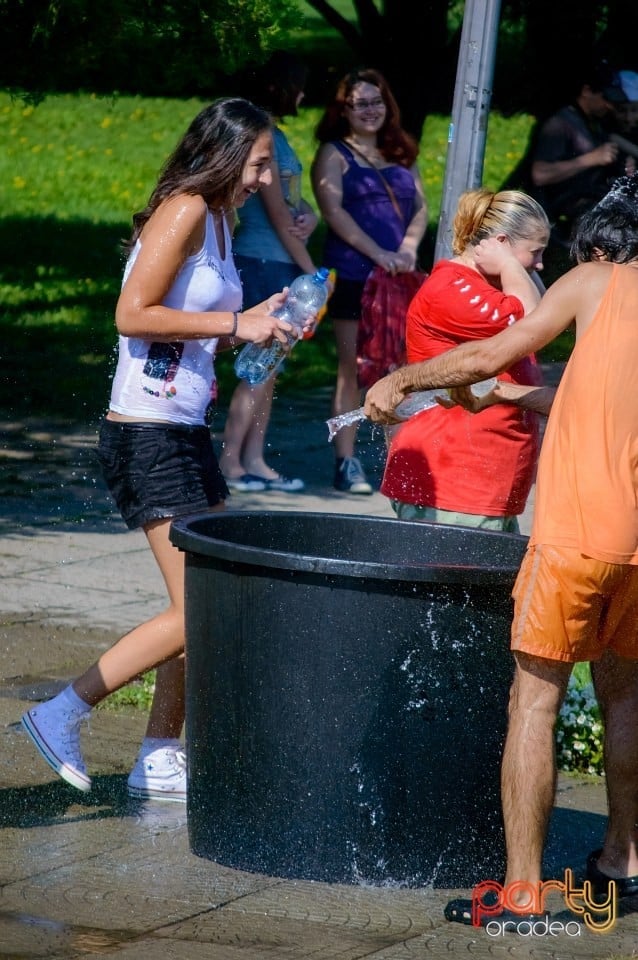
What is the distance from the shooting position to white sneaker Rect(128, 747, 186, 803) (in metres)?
4.91

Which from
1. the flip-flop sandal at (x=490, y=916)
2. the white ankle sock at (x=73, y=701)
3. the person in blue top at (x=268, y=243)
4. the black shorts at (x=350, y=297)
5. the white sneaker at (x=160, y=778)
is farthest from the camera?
the black shorts at (x=350, y=297)

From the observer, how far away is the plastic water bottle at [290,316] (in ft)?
16.3

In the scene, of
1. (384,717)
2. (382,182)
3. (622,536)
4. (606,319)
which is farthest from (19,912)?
(382,182)

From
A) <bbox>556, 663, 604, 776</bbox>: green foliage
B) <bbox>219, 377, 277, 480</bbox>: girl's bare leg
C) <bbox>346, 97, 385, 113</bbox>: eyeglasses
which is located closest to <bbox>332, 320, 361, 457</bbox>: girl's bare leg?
<bbox>219, 377, 277, 480</bbox>: girl's bare leg

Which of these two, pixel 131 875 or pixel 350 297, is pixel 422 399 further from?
pixel 350 297

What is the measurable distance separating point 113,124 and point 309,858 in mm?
24548

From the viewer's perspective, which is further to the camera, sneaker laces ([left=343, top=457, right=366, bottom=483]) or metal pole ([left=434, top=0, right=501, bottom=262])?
sneaker laces ([left=343, top=457, right=366, bottom=483])

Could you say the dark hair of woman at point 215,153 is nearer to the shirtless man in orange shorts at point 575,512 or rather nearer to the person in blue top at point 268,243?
the shirtless man in orange shorts at point 575,512

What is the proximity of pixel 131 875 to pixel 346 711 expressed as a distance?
758mm

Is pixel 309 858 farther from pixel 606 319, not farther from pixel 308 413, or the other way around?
pixel 308 413

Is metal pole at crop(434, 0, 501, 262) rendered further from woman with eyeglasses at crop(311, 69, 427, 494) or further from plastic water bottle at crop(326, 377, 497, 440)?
woman with eyeglasses at crop(311, 69, 427, 494)

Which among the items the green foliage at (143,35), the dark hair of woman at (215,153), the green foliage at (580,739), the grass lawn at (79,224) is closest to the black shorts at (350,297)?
the green foliage at (143,35)

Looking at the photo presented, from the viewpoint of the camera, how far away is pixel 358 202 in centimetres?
891

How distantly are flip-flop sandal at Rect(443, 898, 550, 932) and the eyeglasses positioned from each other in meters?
5.56
